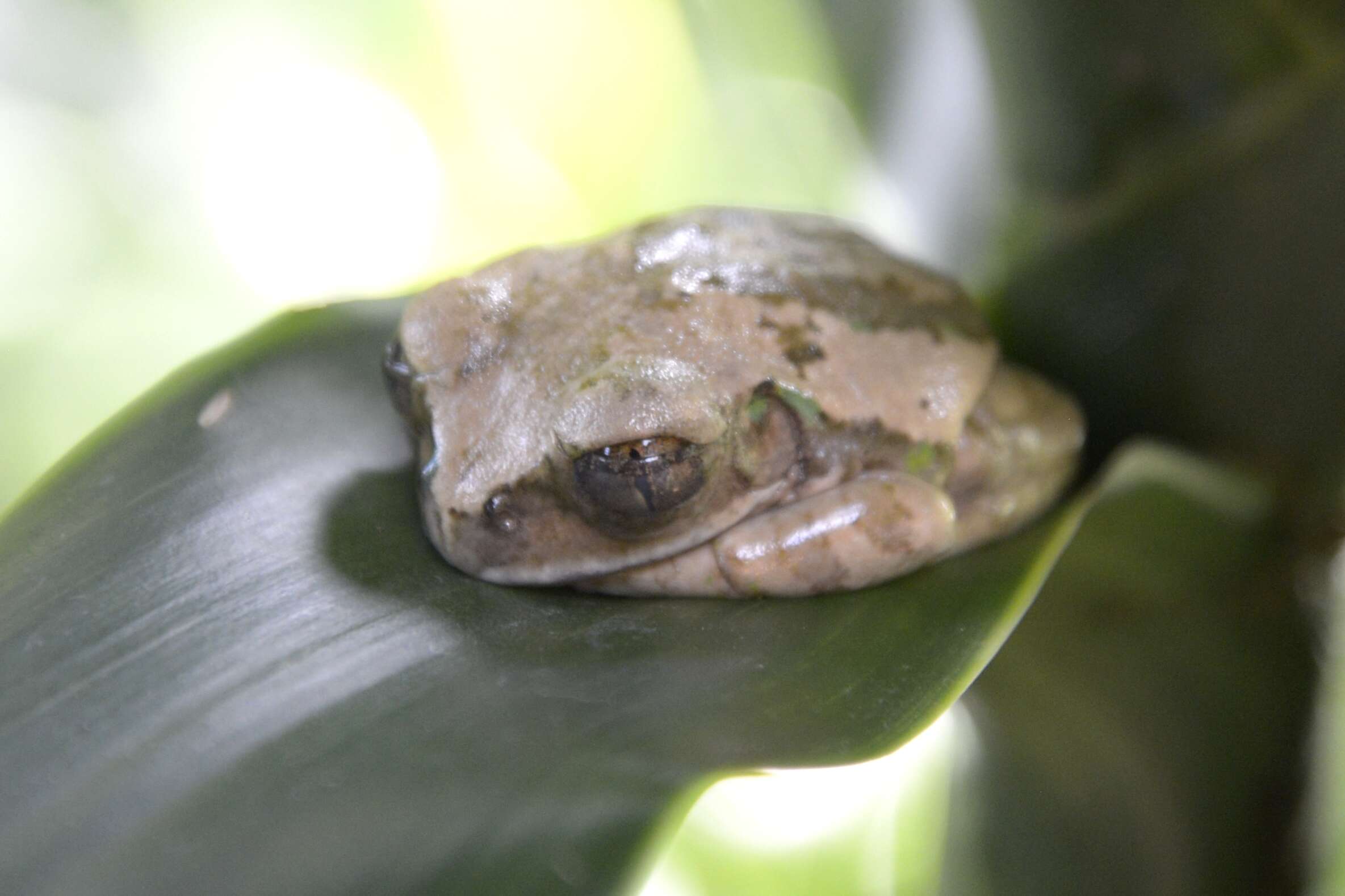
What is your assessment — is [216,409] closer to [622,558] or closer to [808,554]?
[622,558]

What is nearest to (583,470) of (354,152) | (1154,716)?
(1154,716)

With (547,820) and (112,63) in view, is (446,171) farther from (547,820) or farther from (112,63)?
(547,820)

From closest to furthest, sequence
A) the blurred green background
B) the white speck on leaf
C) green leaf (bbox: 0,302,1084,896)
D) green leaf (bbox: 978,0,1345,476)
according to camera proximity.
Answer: green leaf (bbox: 0,302,1084,896), the white speck on leaf, green leaf (bbox: 978,0,1345,476), the blurred green background

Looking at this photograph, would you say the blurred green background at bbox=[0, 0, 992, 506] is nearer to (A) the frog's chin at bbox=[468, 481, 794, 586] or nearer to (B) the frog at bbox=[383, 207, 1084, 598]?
(B) the frog at bbox=[383, 207, 1084, 598]

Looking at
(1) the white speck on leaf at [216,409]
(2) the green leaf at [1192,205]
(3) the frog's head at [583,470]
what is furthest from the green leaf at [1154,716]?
(1) the white speck on leaf at [216,409]

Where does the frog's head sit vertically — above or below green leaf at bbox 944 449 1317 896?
above

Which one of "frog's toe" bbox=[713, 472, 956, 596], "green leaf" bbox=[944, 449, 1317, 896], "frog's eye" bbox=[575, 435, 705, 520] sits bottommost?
"green leaf" bbox=[944, 449, 1317, 896]

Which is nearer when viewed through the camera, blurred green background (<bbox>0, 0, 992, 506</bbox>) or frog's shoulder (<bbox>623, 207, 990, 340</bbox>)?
frog's shoulder (<bbox>623, 207, 990, 340</bbox>)

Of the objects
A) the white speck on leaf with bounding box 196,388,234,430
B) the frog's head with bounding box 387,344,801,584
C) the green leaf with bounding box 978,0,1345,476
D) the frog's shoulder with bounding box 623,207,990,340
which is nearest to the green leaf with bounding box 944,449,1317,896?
the green leaf with bounding box 978,0,1345,476

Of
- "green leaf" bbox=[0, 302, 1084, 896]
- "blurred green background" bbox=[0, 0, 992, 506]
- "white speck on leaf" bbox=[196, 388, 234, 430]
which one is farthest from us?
"blurred green background" bbox=[0, 0, 992, 506]
